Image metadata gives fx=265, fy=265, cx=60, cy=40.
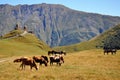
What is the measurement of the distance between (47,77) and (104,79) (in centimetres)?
624

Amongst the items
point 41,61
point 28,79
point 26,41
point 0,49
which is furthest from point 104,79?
point 26,41

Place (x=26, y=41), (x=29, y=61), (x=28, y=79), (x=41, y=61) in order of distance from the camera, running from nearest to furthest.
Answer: (x=28, y=79) < (x=29, y=61) < (x=41, y=61) < (x=26, y=41)

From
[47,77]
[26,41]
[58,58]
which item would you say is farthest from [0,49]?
[47,77]

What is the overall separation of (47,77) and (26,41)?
17173cm

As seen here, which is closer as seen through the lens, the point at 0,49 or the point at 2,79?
the point at 2,79

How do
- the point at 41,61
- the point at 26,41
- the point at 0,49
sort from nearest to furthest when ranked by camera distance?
the point at 41,61 → the point at 0,49 → the point at 26,41

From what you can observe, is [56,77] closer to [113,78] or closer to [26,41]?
[113,78]

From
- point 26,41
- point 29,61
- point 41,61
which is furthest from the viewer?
point 26,41

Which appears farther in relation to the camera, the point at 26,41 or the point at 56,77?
the point at 26,41

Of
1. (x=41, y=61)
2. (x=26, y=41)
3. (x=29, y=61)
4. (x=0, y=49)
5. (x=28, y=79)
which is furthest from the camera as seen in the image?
(x=26, y=41)

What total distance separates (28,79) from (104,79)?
816 cm

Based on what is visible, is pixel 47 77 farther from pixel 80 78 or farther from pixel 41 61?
pixel 41 61

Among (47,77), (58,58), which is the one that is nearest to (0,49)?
(58,58)

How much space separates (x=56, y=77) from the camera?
96.3 feet
